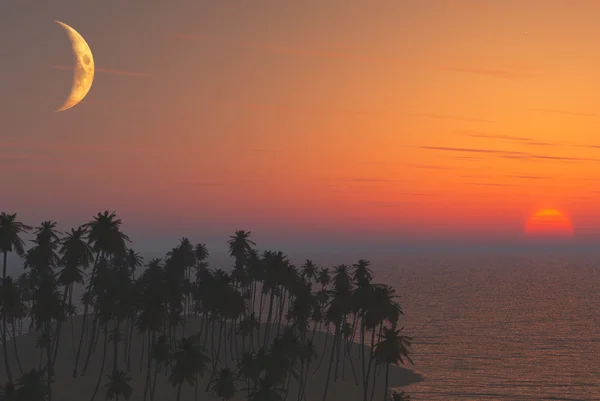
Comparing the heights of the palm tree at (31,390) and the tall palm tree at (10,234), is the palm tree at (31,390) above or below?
below

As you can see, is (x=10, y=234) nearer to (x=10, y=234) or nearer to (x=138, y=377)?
(x=10, y=234)

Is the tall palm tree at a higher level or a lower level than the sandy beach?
higher

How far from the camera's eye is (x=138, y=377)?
96.0m

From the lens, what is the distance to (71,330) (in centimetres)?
12594

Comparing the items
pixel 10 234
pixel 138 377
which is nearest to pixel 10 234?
pixel 10 234

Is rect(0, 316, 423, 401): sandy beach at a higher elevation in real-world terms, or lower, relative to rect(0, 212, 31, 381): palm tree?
lower

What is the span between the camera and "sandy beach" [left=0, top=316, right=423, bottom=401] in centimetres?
8781

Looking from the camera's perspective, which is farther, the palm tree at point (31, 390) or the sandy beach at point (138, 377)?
the sandy beach at point (138, 377)

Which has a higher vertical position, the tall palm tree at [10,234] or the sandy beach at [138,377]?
the tall palm tree at [10,234]

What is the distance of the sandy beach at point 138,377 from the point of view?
288 feet

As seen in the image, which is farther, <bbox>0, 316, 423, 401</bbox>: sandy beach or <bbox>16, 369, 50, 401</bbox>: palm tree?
<bbox>0, 316, 423, 401</bbox>: sandy beach

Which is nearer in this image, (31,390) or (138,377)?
(31,390)

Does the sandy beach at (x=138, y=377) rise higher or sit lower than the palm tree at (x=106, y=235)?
lower

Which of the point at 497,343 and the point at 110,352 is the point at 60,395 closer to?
the point at 110,352
